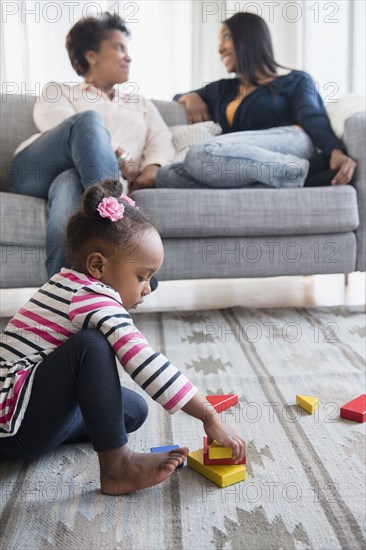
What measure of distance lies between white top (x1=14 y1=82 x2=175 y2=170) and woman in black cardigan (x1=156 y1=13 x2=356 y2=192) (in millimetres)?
219

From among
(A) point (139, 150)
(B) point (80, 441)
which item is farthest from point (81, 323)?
(A) point (139, 150)

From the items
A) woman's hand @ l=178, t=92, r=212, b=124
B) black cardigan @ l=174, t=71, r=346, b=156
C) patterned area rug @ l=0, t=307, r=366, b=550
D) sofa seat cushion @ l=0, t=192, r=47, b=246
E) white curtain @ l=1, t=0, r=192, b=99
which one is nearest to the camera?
patterned area rug @ l=0, t=307, r=366, b=550

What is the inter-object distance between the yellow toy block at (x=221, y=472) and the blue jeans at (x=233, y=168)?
114cm

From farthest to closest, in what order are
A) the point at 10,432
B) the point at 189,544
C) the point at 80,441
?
the point at 80,441 → the point at 10,432 → the point at 189,544

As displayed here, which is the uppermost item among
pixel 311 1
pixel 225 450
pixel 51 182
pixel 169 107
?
pixel 311 1

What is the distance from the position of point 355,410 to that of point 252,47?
5.32 ft

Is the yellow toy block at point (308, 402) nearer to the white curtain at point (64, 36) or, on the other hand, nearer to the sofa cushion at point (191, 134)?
the sofa cushion at point (191, 134)

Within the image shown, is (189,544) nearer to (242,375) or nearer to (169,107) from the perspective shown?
(242,375)

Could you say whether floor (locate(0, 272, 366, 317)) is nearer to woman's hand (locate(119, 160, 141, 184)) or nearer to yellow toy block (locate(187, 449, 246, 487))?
woman's hand (locate(119, 160, 141, 184))

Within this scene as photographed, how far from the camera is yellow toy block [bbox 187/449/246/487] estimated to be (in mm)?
931

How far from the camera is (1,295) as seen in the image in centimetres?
231

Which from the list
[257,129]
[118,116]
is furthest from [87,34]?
[257,129]

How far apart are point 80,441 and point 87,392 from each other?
0.24m

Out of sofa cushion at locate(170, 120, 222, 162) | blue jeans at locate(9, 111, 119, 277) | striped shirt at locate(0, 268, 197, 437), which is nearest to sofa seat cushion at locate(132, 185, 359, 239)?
blue jeans at locate(9, 111, 119, 277)
